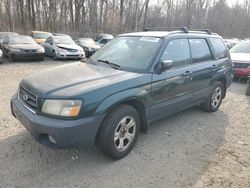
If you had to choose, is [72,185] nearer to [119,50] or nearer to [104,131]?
[104,131]

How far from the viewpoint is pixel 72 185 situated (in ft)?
9.52

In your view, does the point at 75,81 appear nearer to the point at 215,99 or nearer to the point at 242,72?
the point at 215,99

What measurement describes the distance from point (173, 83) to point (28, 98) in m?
2.24

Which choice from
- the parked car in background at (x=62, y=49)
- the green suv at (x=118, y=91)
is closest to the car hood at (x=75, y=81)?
the green suv at (x=118, y=91)

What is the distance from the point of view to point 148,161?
11.4ft

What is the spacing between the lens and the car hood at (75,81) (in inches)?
118

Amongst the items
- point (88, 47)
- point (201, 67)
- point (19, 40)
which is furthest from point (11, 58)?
point (201, 67)

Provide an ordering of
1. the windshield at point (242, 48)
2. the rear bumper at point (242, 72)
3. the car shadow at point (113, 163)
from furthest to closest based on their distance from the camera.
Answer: the windshield at point (242, 48) < the rear bumper at point (242, 72) < the car shadow at point (113, 163)

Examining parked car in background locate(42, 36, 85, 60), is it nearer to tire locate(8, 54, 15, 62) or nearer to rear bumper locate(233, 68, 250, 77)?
tire locate(8, 54, 15, 62)

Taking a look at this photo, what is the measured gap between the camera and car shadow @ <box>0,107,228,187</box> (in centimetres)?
299

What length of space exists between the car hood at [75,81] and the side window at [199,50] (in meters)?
1.51

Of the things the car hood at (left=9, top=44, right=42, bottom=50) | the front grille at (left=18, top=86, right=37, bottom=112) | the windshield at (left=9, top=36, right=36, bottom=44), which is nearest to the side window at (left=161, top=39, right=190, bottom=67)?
the front grille at (left=18, top=86, right=37, bottom=112)

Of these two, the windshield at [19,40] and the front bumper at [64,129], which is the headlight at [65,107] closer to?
the front bumper at [64,129]

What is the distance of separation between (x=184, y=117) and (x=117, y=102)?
2.50 metres
